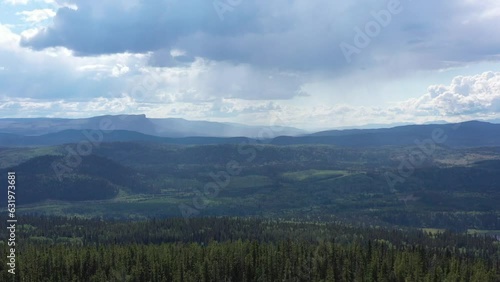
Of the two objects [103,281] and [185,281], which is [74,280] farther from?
[185,281]

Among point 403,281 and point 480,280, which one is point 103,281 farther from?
point 480,280

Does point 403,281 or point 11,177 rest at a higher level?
point 11,177

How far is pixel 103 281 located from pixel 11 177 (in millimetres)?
60016

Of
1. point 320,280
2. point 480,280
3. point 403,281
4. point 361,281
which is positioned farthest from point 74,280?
point 480,280

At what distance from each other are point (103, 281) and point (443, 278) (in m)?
134

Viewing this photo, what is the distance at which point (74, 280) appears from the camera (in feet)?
648

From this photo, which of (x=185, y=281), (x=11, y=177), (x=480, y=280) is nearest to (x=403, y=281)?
(x=480, y=280)

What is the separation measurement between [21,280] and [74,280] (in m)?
20.5

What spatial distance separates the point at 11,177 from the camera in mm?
163625

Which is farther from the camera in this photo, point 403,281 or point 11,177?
point 403,281

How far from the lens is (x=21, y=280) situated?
196m

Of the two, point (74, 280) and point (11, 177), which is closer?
point (11, 177)

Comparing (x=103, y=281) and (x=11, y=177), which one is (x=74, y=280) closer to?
(x=103, y=281)

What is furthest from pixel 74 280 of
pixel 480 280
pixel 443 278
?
pixel 480 280
